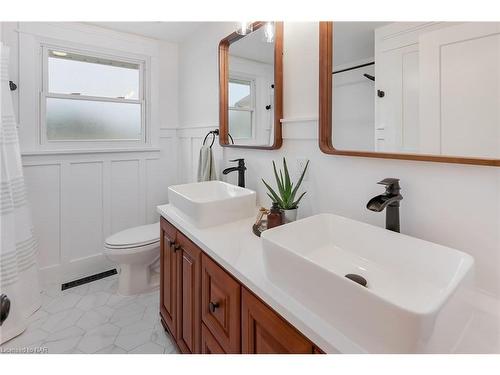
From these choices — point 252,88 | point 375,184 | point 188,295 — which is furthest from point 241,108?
point 188,295

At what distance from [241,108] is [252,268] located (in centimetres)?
118

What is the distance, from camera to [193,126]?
2447mm

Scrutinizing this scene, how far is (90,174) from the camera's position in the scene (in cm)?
235

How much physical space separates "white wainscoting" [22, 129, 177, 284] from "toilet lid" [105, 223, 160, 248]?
463 millimetres

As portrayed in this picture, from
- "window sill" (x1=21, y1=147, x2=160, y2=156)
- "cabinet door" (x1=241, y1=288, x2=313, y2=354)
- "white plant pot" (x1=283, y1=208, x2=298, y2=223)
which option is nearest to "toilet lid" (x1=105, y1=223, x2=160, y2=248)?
"window sill" (x1=21, y1=147, x2=160, y2=156)

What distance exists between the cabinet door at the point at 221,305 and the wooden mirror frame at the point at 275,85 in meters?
0.75

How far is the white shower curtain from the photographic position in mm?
1680

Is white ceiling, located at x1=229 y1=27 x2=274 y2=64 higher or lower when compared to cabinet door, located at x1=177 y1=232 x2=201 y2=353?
higher

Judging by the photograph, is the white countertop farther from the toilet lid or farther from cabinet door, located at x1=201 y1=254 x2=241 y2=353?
the toilet lid

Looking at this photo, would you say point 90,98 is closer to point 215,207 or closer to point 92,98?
point 92,98
